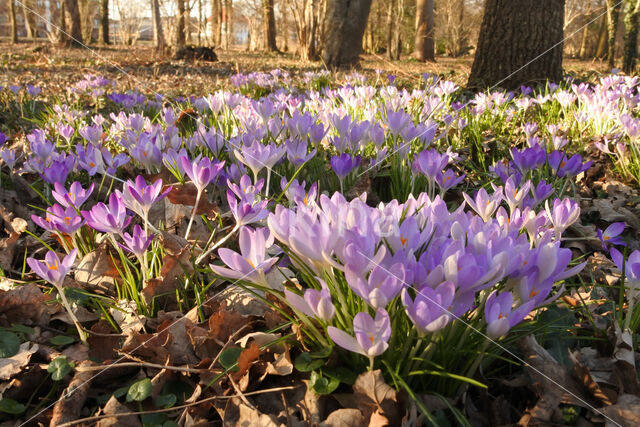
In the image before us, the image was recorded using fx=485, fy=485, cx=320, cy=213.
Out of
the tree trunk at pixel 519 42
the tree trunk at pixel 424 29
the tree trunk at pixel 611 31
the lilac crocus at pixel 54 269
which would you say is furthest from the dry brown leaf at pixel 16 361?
the tree trunk at pixel 424 29

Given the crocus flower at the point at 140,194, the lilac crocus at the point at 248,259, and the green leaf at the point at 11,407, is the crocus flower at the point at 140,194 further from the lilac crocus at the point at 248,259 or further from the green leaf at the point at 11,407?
the green leaf at the point at 11,407

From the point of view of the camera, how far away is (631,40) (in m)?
7.81

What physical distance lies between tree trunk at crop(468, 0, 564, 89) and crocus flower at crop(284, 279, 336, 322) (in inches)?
171

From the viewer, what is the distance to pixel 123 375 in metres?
1.27

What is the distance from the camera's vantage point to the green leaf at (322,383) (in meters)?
1.00

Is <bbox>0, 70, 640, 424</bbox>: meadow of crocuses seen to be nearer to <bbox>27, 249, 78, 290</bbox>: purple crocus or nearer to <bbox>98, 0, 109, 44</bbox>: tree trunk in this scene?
<bbox>27, 249, 78, 290</bbox>: purple crocus

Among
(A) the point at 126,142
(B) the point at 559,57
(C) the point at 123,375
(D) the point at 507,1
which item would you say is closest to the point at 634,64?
(B) the point at 559,57

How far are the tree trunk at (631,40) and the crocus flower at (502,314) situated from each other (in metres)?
8.21

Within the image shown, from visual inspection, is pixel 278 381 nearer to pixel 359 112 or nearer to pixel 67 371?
pixel 67 371

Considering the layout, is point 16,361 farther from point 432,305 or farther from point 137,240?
point 432,305

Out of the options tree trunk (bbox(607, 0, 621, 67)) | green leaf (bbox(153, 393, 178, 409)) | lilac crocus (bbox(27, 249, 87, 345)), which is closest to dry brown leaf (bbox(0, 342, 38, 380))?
lilac crocus (bbox(27, 249, 87, 345))

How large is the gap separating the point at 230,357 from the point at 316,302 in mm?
358

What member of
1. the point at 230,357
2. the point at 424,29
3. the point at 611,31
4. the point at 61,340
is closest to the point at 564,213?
the point at 230,357

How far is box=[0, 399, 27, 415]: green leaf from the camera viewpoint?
110cm
